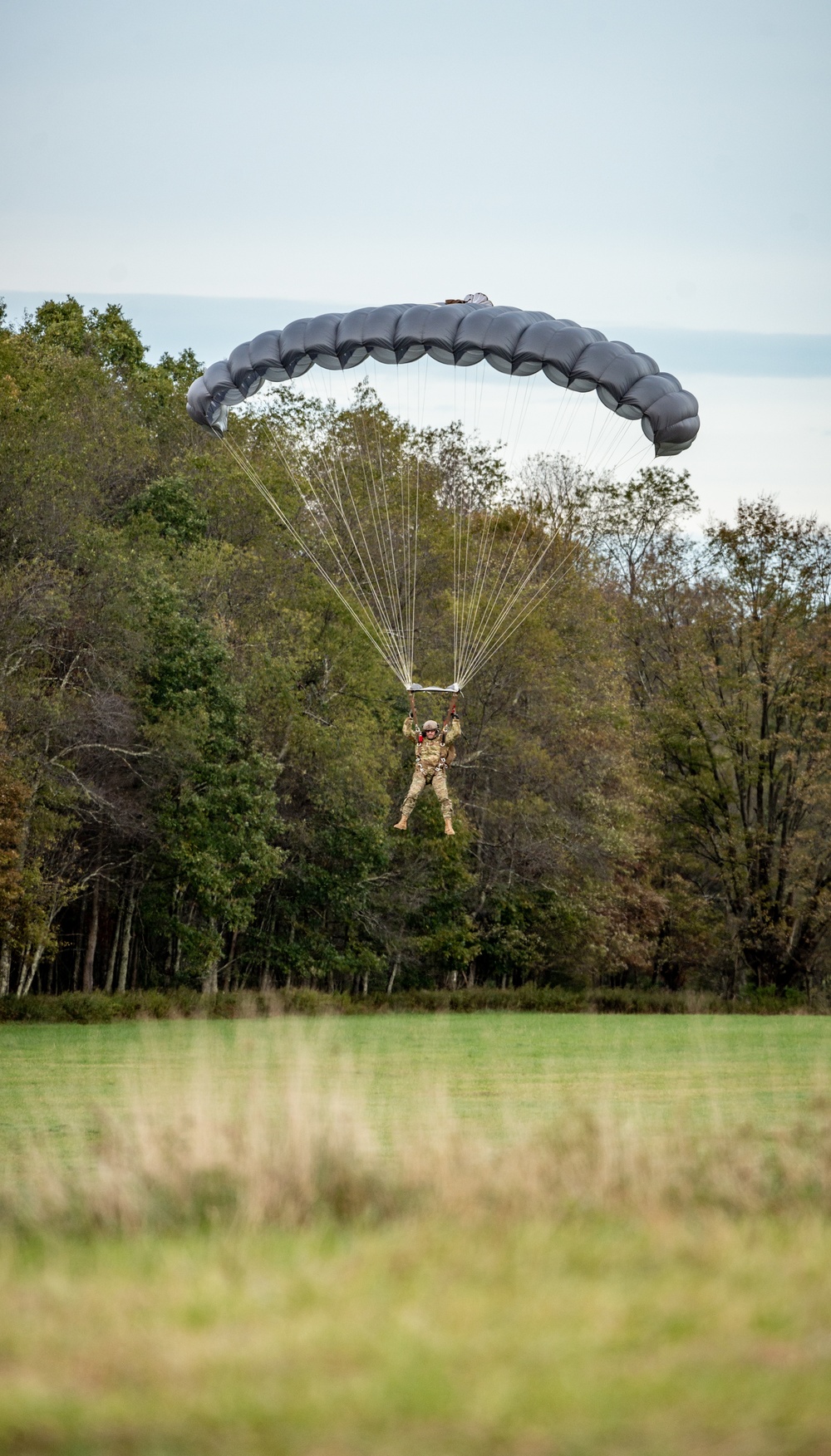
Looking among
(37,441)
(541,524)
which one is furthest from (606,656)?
(37,441)

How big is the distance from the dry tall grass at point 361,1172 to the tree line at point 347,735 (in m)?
16.8

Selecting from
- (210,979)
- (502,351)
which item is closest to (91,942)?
(210,979)

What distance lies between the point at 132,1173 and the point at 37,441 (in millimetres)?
23431

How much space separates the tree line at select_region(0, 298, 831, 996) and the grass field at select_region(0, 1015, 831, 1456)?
17279 mm

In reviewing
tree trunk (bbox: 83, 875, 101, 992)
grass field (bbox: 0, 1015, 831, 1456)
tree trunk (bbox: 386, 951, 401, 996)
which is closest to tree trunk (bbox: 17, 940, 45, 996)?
tree trunk (bbox: 83, 875, 101, 992)

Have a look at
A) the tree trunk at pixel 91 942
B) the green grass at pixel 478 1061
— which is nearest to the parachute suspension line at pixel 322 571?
the green grass at pixel 478 1061

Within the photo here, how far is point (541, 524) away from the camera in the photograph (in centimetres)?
3984

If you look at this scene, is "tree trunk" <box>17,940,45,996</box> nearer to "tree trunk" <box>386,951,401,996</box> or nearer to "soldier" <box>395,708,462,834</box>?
"tree trunk" <box>386,951,401,996</box>

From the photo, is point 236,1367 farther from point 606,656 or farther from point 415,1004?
point 606,656

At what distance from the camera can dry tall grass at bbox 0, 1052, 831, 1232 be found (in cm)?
770

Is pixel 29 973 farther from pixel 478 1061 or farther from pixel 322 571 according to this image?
pixel 322 571

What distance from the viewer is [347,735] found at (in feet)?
105

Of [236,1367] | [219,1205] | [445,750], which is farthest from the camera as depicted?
[445,750]

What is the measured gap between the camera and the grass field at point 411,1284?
508 cm
